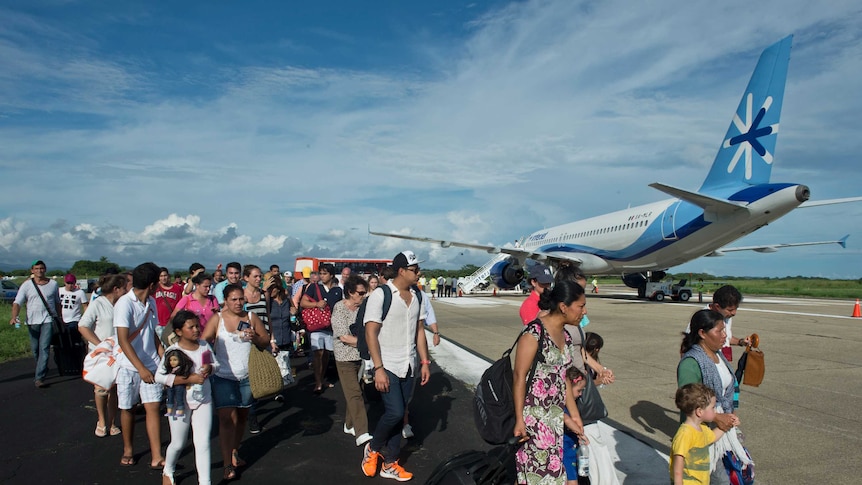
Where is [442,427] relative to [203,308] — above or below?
below

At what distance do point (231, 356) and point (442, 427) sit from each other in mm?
2569

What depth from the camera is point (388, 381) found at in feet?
15.0

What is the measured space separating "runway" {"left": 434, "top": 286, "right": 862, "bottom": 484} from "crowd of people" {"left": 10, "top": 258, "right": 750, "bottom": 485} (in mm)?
1015

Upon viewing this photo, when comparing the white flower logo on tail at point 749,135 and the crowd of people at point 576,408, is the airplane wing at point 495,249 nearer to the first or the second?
the white flower logo on tail at point 749,135

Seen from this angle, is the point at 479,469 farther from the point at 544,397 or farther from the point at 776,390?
the point at 776,390

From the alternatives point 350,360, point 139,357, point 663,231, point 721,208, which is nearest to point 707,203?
point 721,208

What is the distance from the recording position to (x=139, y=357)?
503 cm

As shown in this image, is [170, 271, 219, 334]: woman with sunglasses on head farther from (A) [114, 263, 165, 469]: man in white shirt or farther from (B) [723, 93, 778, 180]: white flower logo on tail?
(B) [723, 93, 778, 180]: white flower logo on tail

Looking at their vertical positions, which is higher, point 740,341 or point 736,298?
point 736,298

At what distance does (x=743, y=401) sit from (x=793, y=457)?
7.02ft

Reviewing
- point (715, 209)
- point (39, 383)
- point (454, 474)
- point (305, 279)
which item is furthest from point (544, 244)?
point (454, 474)

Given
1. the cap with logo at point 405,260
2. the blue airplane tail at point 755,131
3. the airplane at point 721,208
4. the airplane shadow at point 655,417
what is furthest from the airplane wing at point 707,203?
the cap with logo at point 405,260

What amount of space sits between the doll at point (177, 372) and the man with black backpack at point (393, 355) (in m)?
1.42

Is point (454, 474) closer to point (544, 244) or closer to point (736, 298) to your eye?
point (736, 298)
